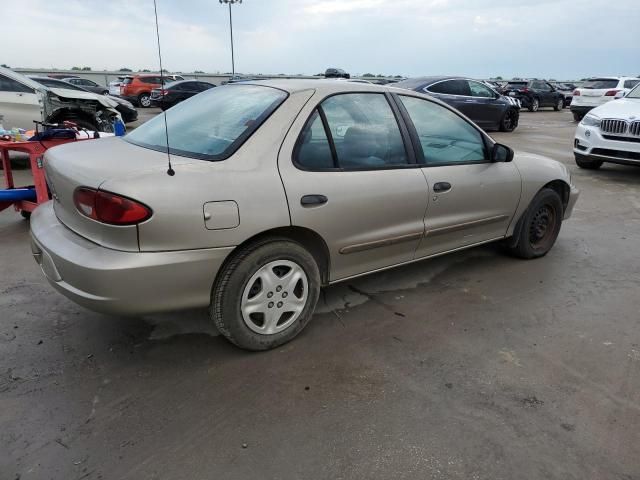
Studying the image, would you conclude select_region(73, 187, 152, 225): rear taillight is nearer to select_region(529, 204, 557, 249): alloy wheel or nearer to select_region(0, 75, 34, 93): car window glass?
select_region(529, 204, 557, 249): alloy wheel

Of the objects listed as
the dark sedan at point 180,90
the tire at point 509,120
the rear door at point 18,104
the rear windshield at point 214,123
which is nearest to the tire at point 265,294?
the rear windshield at point 214,123

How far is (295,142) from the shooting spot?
9.22ft

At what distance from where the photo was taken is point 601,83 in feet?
61.6

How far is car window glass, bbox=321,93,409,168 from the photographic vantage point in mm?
3031

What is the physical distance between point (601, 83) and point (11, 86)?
64.1 feet

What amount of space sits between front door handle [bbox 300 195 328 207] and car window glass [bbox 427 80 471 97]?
10675 millimetres

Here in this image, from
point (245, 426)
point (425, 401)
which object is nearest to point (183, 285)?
point (245, 426)

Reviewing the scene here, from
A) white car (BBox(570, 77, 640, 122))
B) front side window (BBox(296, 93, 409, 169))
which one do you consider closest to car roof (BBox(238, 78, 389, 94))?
front side window (BBox(296, 93, 409, 169))

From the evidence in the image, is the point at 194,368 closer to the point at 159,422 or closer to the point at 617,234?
the point at 159,422

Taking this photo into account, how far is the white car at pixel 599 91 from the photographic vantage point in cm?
1805

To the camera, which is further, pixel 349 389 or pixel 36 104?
pixel 36 104

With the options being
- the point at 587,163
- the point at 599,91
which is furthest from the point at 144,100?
the point at 587,163

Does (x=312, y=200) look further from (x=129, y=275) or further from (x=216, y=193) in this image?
(x=129, y=275)

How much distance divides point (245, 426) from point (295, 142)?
155 centimetres
